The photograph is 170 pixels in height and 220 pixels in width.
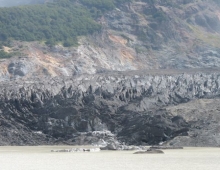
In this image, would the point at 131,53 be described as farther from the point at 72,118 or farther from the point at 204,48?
the point at 72,118

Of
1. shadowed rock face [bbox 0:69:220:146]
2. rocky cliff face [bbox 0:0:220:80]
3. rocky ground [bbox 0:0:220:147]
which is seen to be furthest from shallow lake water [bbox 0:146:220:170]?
rocky cliff face [bbox 0:0:220:80]

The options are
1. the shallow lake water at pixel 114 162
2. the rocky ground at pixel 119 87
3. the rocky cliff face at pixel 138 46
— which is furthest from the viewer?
the rocky cliff face at pixel 138 46

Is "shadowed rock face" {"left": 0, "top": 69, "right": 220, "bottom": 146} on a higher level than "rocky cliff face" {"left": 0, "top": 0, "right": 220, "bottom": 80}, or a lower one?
lower

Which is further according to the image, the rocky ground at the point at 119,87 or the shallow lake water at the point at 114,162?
the rocky ground at the point at 119,87

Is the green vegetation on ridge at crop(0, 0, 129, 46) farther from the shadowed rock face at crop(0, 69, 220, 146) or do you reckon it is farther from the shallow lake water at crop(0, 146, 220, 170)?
the shallow lake water at crop(0, 146, 220, 170)

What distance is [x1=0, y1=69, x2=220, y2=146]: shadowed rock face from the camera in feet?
341

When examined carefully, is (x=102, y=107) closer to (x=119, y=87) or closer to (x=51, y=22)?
(x=119, y=87)

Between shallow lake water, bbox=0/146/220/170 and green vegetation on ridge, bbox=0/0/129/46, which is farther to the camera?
green vegetation on ridge, bbox=0/0/129/46

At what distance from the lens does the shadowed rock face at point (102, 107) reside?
104062mm

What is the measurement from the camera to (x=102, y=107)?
114438mm

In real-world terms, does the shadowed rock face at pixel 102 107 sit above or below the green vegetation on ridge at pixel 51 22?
below

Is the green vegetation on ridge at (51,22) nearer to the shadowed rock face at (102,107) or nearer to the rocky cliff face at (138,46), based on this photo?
the rocky cliff face at (138,46)

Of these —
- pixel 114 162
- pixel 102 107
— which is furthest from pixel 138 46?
pixel 114 162

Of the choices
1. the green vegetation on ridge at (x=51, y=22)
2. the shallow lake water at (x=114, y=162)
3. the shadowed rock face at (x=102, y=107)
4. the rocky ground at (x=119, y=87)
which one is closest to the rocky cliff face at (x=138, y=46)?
the rocky ground at (x=119, y=87)
